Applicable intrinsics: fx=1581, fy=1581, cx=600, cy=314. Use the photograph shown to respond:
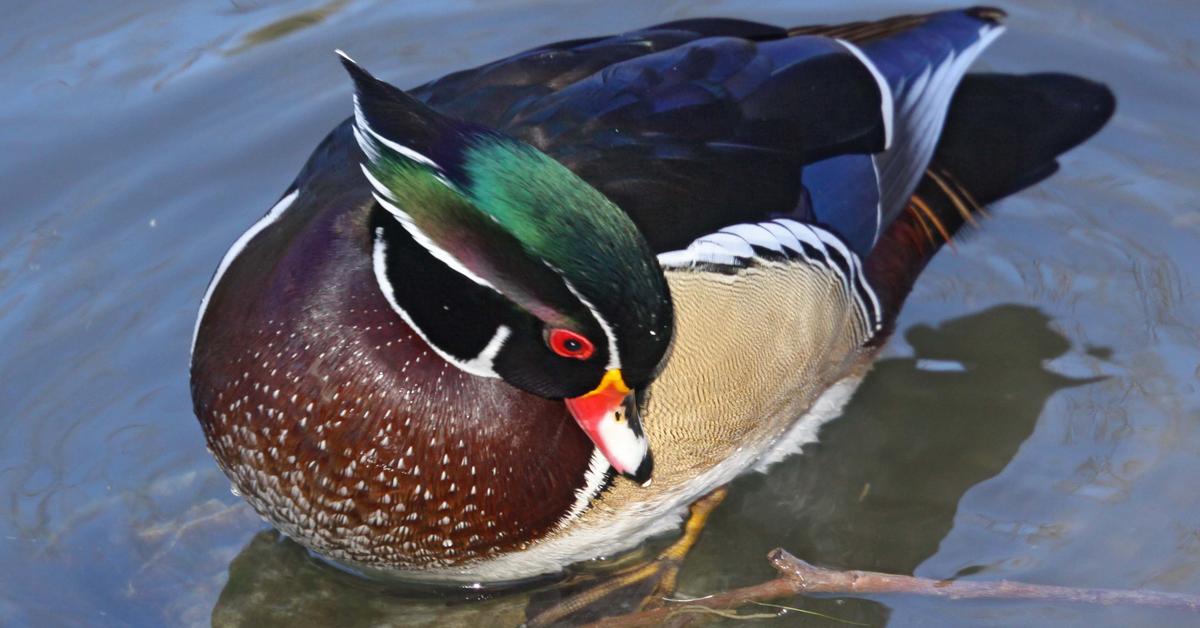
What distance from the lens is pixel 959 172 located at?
489cm

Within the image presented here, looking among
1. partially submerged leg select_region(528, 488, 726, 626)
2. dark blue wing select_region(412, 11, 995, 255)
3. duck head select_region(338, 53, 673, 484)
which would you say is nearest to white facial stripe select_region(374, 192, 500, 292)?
duck head select_region(338, 53, 673, 484)

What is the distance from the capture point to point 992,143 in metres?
4.89

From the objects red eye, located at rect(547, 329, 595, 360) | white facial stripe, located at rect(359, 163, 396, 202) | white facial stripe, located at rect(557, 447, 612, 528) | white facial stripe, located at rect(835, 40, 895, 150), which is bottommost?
white facial stripe, located at rect(557, 447, 612, 528)

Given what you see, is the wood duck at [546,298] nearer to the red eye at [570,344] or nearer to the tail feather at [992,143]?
the red eye at [570,344]

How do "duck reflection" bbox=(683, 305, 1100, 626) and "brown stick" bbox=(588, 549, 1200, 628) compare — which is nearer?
"brown stick" bbox=(588, 549, 1200, 628)

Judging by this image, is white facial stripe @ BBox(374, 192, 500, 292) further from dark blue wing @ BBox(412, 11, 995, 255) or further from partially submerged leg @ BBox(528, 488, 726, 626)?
partially submerged leg @ BBox(528, 488, 726, 626)

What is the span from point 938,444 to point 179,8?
3540mm

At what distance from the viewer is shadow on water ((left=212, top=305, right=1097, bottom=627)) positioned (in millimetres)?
4336

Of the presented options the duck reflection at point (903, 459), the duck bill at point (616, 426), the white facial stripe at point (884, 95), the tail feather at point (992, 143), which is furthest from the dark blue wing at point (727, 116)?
the duck reflection at point (903, 459)

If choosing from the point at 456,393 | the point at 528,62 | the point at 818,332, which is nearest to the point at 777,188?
the point at 818,332

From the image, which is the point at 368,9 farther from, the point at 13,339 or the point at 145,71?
the point at 13,339

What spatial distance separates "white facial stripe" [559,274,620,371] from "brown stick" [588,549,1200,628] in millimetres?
1041

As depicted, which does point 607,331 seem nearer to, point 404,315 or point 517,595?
point 404,315

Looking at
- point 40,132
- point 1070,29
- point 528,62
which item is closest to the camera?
point 528,62
